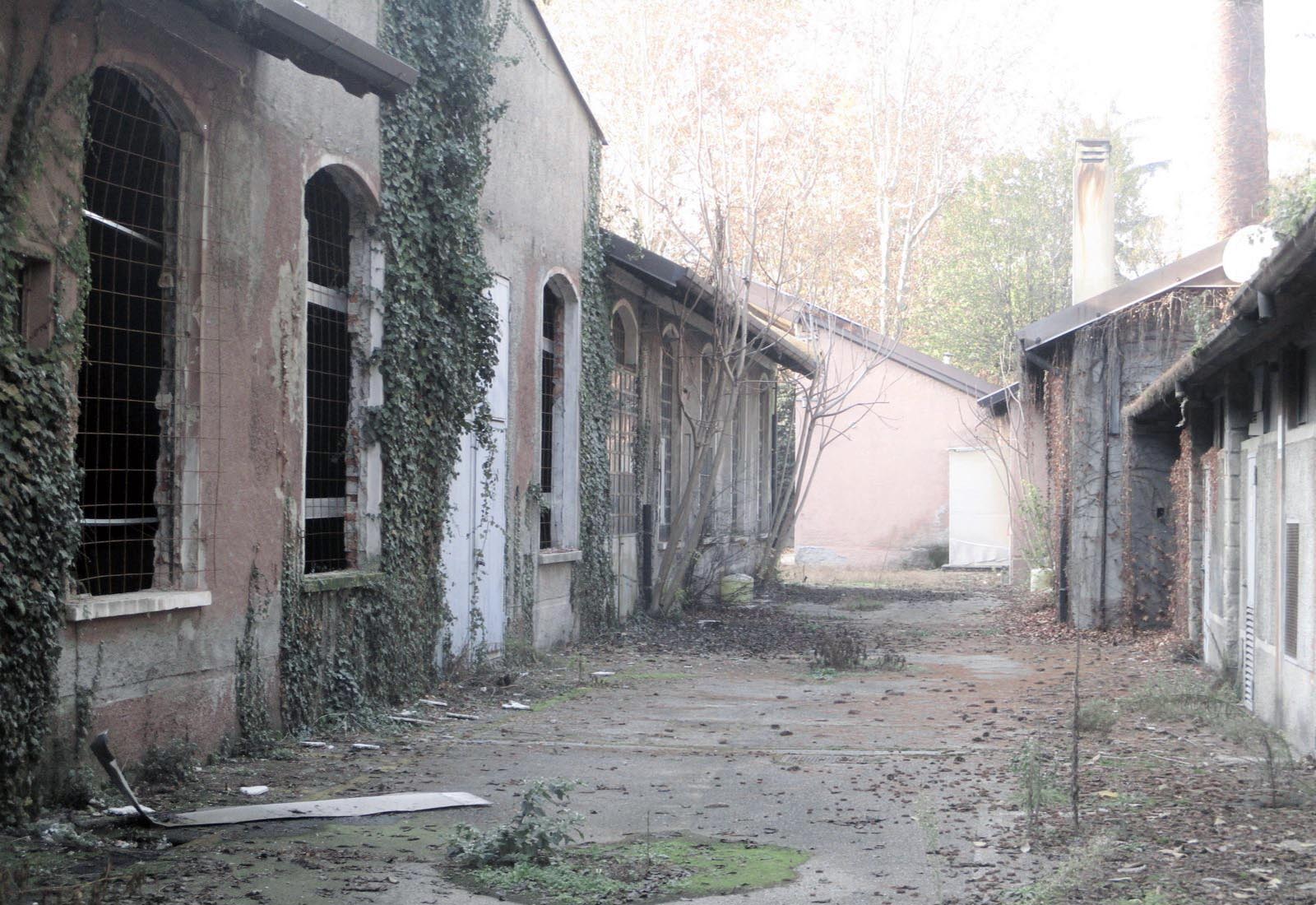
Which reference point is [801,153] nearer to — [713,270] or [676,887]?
[713,270]

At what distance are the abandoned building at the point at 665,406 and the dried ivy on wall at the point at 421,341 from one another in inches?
175

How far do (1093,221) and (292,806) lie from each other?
1545cm

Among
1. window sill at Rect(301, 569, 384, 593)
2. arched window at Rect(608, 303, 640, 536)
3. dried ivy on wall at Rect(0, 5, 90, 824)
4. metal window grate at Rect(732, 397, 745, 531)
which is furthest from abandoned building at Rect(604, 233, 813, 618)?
dried ivy on wall at Rect(0, 5, 90, 824)

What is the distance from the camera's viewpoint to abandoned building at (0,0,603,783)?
6.38m

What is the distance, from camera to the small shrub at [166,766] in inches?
261

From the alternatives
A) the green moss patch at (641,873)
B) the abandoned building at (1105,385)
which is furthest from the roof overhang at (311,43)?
the abandoned building at (1105,385)

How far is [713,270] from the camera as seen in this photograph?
1608 cm

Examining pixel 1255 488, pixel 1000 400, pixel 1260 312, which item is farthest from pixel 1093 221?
pixel 1260 312

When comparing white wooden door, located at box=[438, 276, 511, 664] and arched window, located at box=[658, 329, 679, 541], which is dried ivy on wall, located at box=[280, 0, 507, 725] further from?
arched window, located at box=[658, 329, 679, 541]

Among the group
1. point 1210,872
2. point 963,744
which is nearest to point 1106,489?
point 963,744

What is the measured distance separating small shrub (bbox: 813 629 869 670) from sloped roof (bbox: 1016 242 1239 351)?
5.02 m

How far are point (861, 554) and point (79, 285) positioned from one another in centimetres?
2471

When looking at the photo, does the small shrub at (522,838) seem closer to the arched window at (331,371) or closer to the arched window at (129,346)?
the arched window at (129,346)

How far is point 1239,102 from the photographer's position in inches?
682
